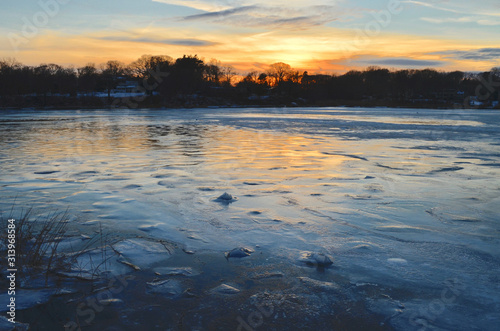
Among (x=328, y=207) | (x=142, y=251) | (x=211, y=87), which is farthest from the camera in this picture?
(x=211, y=87)

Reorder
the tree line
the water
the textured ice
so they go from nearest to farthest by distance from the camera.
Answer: the water, the textured ice, the tree line

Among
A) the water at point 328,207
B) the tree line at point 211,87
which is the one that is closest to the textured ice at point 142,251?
the water at point 328,207

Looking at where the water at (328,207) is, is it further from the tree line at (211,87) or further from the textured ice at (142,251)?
the tree line at (211,87)

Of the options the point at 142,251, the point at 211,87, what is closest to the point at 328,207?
the point at 142,251

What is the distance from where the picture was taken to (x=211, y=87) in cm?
10850

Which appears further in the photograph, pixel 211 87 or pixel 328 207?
pixel 211 87

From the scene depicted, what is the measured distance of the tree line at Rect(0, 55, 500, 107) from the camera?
83438 mm

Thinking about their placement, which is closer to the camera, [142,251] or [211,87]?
[142,251]

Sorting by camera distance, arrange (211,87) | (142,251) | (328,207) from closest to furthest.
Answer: (142,251)
(328,207)
(211,87)

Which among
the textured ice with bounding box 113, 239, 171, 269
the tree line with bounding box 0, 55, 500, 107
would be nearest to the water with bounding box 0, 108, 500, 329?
the textured ice with bounding box 113, 239, 171, 269

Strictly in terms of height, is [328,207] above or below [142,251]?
above

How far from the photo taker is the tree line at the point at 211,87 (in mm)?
83438

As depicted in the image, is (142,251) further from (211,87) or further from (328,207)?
(211,87)

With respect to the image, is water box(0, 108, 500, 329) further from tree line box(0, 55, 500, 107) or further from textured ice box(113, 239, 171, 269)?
tree line box(0, 55, 500, 107)
